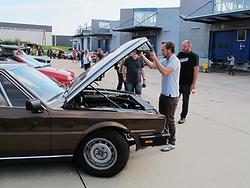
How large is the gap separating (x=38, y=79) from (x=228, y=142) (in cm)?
354

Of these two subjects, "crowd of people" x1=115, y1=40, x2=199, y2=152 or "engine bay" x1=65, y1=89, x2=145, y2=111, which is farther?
"crowd of people" x1=115, y1=40, x2=199, y2=152

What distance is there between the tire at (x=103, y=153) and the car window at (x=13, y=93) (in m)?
0.92

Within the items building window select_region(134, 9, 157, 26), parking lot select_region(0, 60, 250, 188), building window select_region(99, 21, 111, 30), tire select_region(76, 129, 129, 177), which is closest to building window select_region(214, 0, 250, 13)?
building window select_region(134, 9, 157, 26)

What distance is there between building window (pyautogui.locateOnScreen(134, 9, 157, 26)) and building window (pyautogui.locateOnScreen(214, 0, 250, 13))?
11228mm

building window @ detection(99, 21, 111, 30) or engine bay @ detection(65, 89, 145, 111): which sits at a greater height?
building window @ detection(99, 21, 111, 30)

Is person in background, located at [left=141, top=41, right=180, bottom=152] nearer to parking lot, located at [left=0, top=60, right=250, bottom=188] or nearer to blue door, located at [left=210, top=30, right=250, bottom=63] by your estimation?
parking lot, located at [left=0, top=60, right=250, bottom=188]

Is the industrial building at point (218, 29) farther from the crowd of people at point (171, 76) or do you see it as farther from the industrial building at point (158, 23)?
the crowd of people at point (171, 76)

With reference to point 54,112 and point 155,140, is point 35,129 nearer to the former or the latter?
point 54,112

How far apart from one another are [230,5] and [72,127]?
24121 millimetres

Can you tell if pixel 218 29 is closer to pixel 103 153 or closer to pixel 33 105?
pixel 103 153

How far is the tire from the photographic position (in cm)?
411

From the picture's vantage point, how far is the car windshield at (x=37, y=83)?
14.2ft

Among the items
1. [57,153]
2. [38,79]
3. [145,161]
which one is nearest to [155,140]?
[145,161]

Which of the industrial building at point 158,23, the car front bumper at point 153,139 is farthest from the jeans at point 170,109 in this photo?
A: the industrial building at point 158,23
